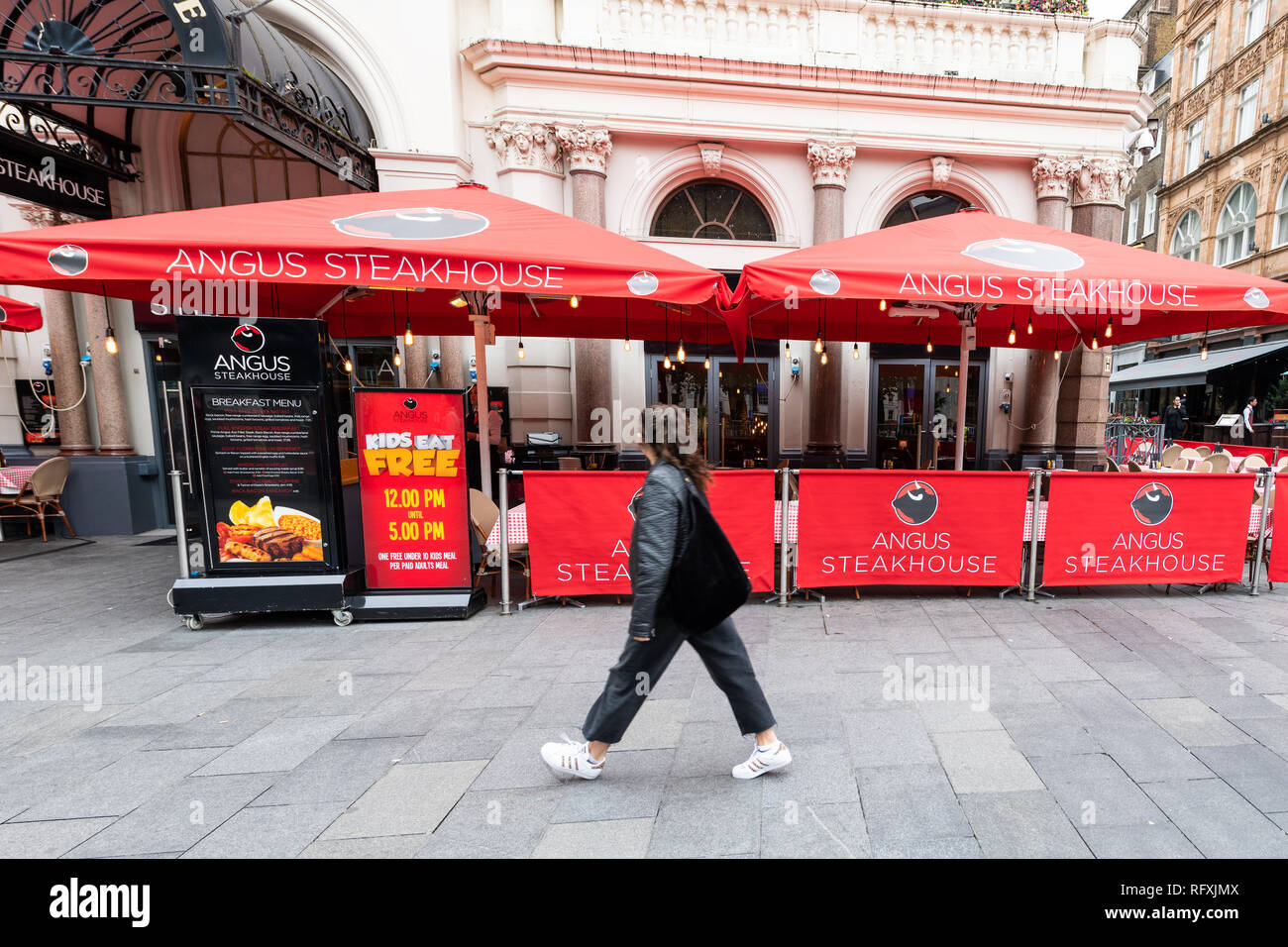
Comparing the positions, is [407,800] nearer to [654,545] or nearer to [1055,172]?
[654,545]

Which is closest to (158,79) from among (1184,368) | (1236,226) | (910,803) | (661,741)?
(661,741)

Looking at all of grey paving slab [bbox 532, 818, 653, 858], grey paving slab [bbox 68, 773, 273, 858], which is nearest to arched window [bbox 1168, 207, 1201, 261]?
grey paving slab [bbox 532, 818, 653, 858]

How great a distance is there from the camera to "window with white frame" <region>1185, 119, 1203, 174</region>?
2559 centimetres

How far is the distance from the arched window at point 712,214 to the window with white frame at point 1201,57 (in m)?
29.8

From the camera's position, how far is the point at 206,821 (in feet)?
8.21

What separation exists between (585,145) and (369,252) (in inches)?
260

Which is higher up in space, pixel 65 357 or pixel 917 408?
pixel 65 357

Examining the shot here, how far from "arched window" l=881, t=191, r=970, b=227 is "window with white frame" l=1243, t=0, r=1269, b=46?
24283 mm

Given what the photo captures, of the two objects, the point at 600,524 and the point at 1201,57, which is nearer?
the point at 600,524

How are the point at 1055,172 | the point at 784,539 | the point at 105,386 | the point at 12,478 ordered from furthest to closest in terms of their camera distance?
the point at 1055,172 < the point at 105,386 < the point at 12,478 < the point at 784,539

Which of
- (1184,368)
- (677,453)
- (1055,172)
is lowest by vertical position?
(677,453)

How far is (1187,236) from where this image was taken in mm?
26531

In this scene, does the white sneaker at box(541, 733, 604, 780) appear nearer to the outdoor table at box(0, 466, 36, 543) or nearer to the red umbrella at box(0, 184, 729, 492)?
the red umbrella at box(0, 184, 729, 492)
